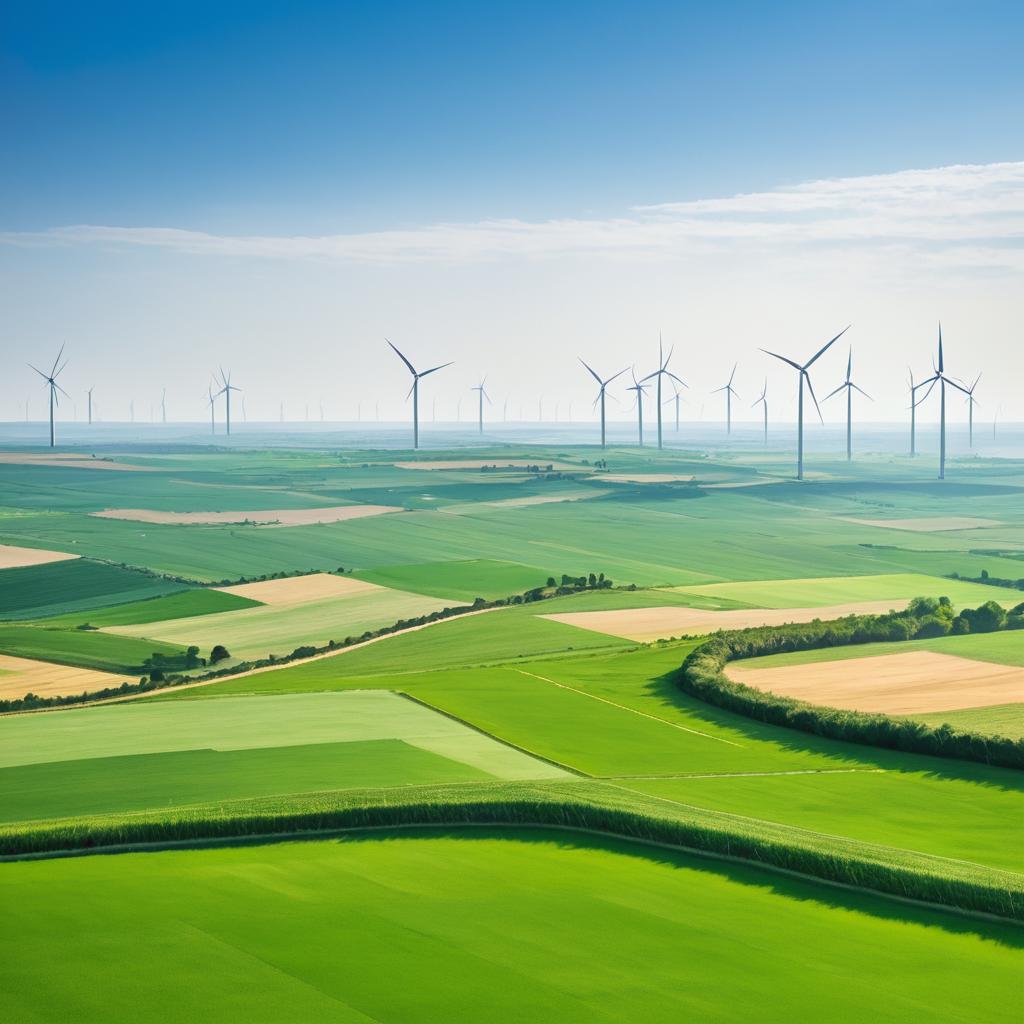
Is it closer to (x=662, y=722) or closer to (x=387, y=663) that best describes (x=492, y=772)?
(x=662, y=722)

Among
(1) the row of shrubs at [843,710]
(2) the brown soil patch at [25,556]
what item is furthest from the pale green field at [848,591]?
(2) the brown soil patch at [25,556]

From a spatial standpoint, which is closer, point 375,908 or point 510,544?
point 375,908

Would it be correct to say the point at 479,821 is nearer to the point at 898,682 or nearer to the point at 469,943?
the point at 469,943

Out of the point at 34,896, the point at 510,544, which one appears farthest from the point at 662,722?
the point at 510,544

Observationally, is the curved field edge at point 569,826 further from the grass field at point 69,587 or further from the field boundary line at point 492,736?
the grass field at point 69,587

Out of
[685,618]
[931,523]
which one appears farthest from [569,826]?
[931,523]

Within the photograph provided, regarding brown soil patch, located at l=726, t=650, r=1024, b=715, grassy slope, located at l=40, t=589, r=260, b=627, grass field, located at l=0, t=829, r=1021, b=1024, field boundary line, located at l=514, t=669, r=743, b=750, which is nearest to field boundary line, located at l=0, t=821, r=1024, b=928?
grass field, located at l=0, t=829, r=1021, b=1024
